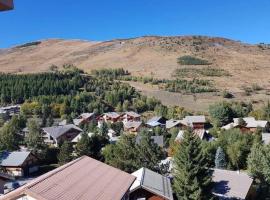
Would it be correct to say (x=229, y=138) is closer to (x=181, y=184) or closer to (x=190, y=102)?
(x=181, y=184)

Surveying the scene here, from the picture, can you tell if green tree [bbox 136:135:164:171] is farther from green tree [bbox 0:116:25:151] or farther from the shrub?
the shrub

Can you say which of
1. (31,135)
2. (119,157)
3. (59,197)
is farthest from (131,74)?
(59,197)

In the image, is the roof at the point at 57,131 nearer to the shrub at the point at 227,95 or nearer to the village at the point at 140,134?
the village at the point at 140,134

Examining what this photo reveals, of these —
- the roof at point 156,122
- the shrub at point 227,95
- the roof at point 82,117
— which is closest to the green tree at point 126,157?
the roof at point 156,122

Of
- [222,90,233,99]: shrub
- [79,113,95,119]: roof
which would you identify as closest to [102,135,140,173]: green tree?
[79,113,95,119]: roof

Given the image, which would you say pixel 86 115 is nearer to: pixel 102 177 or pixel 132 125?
pixel 132 125
